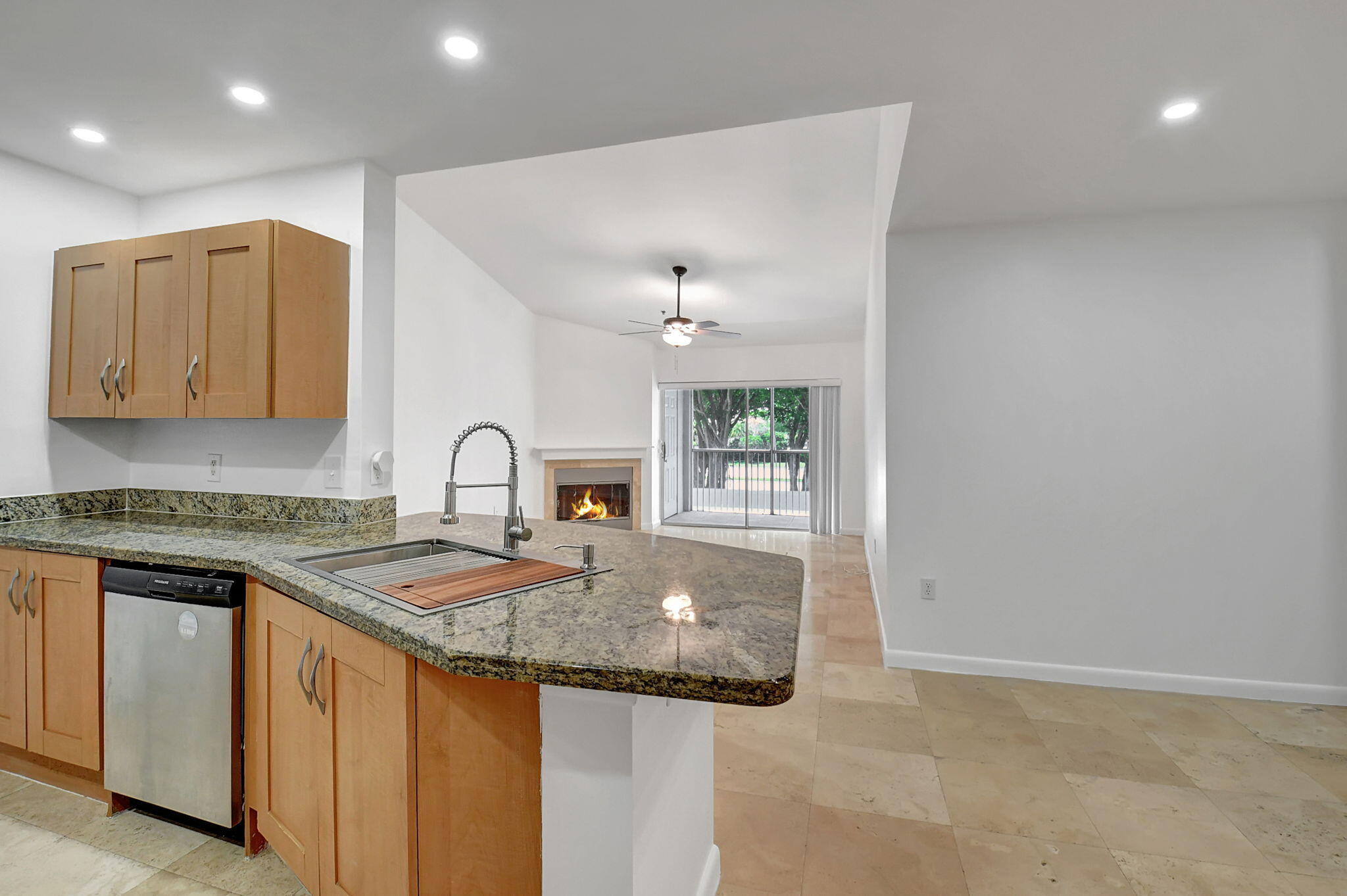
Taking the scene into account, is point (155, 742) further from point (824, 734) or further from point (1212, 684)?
point (1212, 684)

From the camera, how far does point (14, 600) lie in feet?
6.75

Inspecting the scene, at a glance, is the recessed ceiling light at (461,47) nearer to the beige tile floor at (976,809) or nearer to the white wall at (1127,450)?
the white wall at (1127,450)

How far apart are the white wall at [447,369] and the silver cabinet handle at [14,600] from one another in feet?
6.22

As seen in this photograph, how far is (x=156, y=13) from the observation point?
168 cm

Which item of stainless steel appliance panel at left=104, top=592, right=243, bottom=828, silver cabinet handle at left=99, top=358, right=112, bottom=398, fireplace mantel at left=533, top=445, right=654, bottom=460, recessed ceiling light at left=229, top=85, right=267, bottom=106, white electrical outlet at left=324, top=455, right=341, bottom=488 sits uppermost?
recessed ceiling light at left=229, top=85, right=267, bottom=106

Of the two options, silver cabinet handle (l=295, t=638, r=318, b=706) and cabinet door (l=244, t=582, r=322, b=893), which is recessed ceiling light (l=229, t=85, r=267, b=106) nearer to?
cabinet door (l=244, t=582, r=322, b=893)

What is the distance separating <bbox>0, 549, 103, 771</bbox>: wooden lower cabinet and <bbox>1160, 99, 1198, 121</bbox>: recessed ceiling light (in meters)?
3.72

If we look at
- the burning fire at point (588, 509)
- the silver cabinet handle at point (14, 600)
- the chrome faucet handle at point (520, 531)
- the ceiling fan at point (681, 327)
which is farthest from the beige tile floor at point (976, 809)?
the burning fire at point (588, 509)

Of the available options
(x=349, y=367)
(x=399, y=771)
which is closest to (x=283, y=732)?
(x=399, y=771)

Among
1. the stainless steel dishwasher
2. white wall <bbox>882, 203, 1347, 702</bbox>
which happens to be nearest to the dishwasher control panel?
the stainless steel dishwasher

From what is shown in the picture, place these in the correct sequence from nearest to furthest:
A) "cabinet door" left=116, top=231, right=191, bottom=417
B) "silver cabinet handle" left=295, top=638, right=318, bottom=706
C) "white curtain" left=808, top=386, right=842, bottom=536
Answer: "silver cabinet handle" left=295, top=638, right=318, bottom=706
"cabinet door" left=116, top=231, right=191, bottom=417
"white curtain" left=808, top=386, right=842, bottom=536

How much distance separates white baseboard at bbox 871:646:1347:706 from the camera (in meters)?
2.83

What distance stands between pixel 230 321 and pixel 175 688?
1286 mm

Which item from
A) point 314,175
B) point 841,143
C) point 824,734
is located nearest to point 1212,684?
point 824,734
